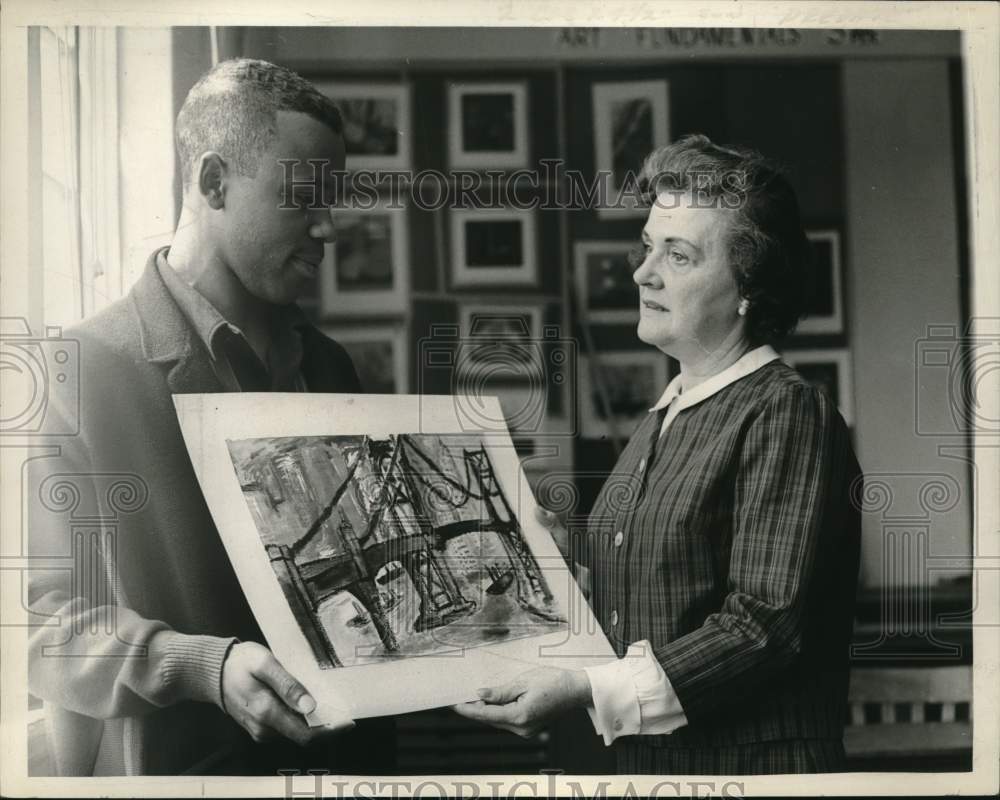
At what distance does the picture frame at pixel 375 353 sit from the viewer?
7.06 ft

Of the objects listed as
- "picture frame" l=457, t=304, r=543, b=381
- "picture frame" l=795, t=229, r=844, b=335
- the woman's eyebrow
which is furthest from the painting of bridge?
"picture frame" l=795, t=229, r=844, b=335

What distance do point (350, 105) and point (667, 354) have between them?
810 millimetres

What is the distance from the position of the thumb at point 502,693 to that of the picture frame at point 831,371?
0.84 meters

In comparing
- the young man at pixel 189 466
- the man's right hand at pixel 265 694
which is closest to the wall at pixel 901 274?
the young man at pixel 189 466

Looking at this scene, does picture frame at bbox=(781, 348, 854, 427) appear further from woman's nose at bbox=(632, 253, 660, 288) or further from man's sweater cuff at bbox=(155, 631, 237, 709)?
man's sweater cuff at bbox=(155, 631, 237, 709)

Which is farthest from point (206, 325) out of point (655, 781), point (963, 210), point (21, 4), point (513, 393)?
point (963, 210)

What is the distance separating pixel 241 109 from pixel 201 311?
0.41 m

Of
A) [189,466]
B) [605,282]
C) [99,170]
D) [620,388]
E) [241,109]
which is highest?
[241,109]

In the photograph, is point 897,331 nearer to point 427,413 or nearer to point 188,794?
point 427,413

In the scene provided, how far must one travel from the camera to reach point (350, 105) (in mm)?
2174

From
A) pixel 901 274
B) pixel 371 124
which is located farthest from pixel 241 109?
pixel 901 274

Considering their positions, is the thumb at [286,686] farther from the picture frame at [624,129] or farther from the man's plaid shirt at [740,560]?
the picture frame at [624,129]

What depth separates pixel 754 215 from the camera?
2131 millimetres

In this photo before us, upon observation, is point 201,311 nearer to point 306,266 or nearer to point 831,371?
point 306,266
